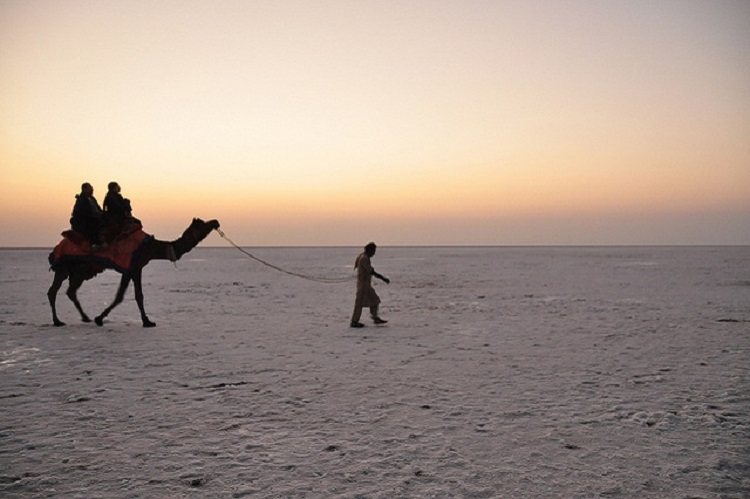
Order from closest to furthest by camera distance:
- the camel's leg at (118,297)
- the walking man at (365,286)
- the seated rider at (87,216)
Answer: the seated rider at (87,216), the camel's leg at (118,297), the walking man at (365,286)

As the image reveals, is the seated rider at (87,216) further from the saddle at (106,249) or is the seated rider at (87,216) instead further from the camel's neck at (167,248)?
the camel's neck at (167,248)

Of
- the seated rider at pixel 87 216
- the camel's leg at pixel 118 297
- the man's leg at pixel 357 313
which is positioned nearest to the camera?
the seated rider at pixel 87 216

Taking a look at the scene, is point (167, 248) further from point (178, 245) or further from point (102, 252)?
point (102, 252)

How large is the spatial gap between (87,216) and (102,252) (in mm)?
821

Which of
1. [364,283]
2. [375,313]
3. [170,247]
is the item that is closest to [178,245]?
[170,247]

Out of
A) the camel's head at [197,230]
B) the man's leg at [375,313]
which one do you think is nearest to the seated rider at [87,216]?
the camel's head at [197,230]

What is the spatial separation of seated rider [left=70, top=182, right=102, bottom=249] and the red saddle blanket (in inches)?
7.8

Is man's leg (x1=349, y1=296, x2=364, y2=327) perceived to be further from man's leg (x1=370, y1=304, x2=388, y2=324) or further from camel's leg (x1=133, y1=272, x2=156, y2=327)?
camel's leg (x1=133, y1=272, x2=156, y2=327)

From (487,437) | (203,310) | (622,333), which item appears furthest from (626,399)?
(203,310)

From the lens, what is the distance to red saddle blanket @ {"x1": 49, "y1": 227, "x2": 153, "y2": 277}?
11.6m

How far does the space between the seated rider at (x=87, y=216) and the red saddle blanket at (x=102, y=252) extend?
0.65ft

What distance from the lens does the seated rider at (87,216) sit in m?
11.4

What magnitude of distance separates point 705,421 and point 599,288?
18611 mm

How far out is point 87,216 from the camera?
37.6 feet
